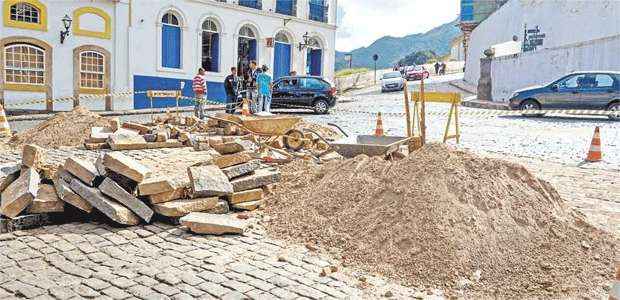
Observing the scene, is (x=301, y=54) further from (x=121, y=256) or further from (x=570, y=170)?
(x=121, y=256)

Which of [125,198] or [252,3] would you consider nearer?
[125,198]

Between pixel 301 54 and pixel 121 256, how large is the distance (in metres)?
28.2

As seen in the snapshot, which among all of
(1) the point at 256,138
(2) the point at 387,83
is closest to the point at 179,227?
(1) the point at 256,138

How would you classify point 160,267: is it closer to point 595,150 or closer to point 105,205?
point 105,205

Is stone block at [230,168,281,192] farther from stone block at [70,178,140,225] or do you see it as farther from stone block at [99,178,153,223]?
stone block at [70,178,140,225]

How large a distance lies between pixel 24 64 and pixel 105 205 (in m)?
18.8

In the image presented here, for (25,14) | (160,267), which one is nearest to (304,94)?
(25,14)

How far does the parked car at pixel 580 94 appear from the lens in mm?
18891

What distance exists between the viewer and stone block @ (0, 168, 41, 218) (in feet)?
18.3

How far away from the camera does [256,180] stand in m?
6.88

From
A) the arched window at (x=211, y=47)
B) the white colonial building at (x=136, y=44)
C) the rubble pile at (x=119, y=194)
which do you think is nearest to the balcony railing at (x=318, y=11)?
the white colonial building at (x=136, y=44)

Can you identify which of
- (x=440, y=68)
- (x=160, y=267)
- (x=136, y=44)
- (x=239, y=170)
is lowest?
(x=160, y=267)

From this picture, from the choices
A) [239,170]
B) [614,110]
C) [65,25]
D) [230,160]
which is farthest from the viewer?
→ [65,25]

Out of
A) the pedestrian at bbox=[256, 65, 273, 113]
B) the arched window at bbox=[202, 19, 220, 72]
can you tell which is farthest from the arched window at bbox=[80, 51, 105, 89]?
the pedestrian at bbox=[256, 65, 273, 113]
